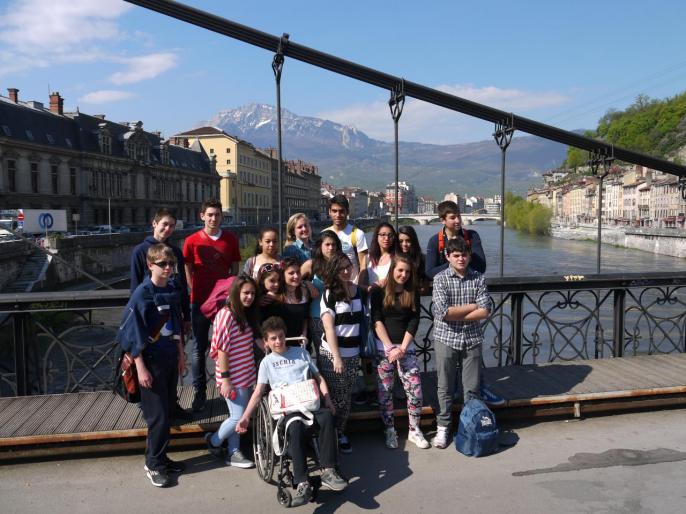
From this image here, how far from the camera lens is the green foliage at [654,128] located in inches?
3757

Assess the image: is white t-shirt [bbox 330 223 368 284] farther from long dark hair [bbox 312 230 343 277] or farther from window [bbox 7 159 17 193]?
window [bbox 7 159 17 193]

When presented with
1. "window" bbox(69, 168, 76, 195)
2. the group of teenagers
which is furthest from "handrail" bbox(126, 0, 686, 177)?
"window" bbox(69, 168, 76, 195)

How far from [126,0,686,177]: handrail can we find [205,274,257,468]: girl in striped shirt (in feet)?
7.14

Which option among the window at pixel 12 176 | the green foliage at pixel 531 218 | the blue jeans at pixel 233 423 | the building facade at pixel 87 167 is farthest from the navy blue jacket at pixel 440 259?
the green foliage at pixel 531 218

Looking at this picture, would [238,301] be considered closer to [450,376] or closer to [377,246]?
[377,246]

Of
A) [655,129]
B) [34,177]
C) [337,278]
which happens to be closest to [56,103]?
[34,177]

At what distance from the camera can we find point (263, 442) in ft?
11.5

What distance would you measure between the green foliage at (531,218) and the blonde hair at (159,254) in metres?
84.8

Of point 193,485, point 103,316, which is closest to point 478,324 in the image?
point 193,485

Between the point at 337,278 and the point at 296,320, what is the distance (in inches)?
16.7

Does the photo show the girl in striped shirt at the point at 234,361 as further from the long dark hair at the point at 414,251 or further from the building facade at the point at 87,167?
the building facade at the point at 87,167

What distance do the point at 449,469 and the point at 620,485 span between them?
1.01 m

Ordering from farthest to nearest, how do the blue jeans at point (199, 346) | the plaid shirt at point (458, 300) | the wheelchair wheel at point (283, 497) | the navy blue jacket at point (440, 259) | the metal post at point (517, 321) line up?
the metal post at point (517, 321) < the navy blue jacket at point (440, 259) < the blue jeans at point (199, 346) < the plaid shirt at point (458, 300) < the wheelchair wheel at point (283, 497)

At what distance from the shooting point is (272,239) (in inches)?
157
